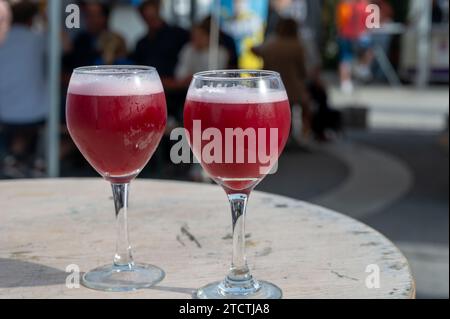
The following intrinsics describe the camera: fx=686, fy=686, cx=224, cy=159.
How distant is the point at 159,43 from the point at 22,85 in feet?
4.17

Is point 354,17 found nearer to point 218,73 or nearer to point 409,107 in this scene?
point 409,107

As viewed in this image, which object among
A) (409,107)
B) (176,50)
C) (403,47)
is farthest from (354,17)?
(176,50)

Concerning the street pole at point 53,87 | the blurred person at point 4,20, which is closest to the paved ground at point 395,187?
the street pole at point 53,87

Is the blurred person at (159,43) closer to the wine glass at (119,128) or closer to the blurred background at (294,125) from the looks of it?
the blurred background at (294,125)

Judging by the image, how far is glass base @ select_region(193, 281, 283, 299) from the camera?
0.97 metres

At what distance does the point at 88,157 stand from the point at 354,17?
827 centimetres

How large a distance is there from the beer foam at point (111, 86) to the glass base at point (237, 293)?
0.99 feet

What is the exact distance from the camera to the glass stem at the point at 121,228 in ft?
3.43

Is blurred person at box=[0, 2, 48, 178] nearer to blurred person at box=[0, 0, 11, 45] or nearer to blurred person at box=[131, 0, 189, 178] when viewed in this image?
blurred person at box=[0, 0, 11, 45]

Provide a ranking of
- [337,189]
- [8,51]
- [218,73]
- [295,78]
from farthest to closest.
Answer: [295,78] < [337,189] < [8,51] < [218,73]

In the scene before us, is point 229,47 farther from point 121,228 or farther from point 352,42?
point 352,42

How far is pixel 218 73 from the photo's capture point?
1020 millimetres

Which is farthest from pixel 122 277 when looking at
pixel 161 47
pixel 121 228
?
pixel 161 47

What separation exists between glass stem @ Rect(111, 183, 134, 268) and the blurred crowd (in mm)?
3826
